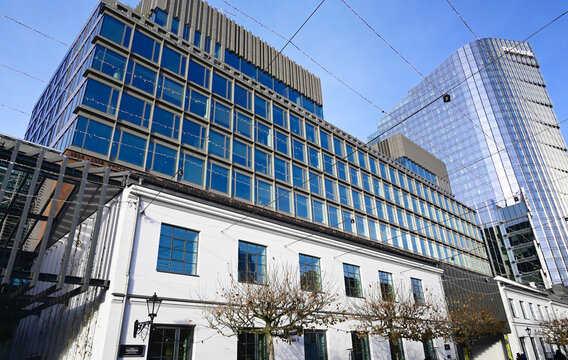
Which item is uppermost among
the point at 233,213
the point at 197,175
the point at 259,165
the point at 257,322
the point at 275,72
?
the point at 275,72

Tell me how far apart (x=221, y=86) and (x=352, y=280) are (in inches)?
817

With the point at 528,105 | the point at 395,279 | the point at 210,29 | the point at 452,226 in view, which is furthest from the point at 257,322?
the point at 528,105

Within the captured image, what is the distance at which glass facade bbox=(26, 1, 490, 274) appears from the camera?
975 inches

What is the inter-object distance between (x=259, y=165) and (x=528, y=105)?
399ft

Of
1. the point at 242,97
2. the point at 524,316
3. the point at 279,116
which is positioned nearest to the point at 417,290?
the point at 279,116

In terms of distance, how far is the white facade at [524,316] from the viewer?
3597 centimetres

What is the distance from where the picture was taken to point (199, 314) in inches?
567

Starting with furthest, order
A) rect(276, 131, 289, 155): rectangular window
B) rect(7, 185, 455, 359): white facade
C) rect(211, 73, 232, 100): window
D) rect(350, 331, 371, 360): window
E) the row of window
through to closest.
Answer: the row of window < rect(276, 131, 289, 155): rectangular window < rect(211, 73, 232, 100): window < rect(350, 331, 371, 360): window < rect(7, 185, 455, 359): white facade

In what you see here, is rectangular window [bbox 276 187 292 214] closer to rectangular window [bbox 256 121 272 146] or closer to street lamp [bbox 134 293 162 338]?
rectangular window [bbox 256 121 272 146]

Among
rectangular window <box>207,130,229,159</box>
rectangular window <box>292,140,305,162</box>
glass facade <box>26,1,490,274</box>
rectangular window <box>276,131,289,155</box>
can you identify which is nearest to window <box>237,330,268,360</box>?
glass facade <box>26,1,490,274</box>

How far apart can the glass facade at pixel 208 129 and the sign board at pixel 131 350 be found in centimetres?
973

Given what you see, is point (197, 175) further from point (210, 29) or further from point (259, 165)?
point (210, 29)

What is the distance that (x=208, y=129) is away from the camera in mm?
29469

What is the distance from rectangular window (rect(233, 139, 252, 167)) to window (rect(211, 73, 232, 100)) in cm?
457
